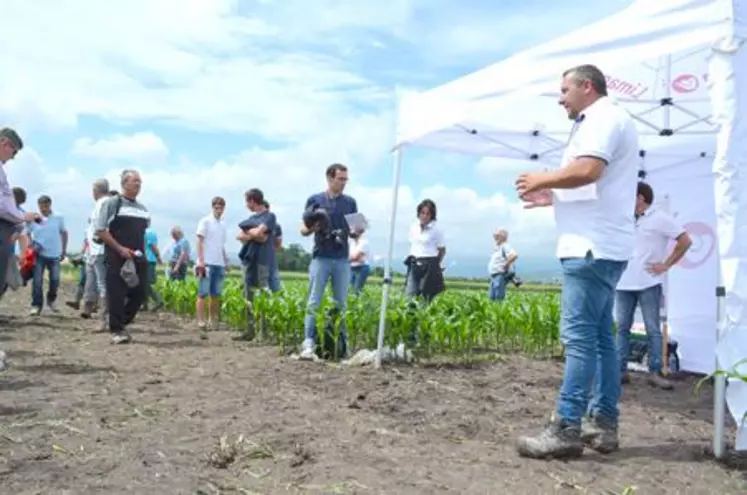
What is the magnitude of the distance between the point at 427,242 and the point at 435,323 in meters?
1.67

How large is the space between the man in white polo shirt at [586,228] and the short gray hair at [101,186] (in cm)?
753

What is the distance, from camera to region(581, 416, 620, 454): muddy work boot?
426 cm

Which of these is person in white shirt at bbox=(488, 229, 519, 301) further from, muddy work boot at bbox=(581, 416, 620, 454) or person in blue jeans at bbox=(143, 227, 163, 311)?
muddy work boot at bbox=(581, 416, 620, 454)

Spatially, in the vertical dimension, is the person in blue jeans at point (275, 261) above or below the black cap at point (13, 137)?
below

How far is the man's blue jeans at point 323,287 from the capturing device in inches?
304

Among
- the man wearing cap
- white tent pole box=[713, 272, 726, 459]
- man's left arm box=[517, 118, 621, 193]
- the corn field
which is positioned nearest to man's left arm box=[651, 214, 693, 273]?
the corn field

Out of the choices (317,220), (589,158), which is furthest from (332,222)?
(589,158)

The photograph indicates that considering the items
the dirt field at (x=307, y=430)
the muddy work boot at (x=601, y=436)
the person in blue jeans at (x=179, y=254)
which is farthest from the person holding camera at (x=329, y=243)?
the person in blue jeans at (x=179, y=254)

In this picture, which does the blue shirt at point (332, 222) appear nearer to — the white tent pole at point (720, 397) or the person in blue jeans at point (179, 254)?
the white tent pole at point (720, 397)

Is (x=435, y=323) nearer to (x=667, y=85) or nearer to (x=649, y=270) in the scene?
(x=649, y=270)

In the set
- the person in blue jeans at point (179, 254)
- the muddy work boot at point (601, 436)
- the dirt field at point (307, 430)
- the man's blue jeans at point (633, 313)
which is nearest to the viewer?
the dirt field at point (307, 430)

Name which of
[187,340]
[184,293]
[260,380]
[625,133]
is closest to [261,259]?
[187,340]

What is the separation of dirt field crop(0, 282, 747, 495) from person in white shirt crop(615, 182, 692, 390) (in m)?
0.61

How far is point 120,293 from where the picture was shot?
27.8ft
